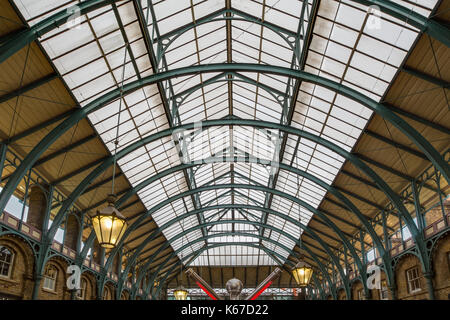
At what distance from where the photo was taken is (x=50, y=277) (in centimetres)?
2242

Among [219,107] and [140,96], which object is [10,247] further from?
[219,107]

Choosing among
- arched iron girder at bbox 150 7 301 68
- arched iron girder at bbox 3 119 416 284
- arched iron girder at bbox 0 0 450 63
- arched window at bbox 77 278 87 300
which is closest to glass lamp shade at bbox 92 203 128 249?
arched iron girder at bbox 0 0 450 63

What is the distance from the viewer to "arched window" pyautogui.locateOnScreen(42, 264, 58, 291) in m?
22.0

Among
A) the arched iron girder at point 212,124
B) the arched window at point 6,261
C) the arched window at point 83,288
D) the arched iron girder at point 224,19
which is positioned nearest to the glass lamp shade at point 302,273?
the arched iron girder at point 212,124

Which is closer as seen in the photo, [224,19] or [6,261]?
[6,261]

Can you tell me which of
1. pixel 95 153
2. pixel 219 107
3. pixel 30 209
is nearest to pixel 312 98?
pixel 219 107

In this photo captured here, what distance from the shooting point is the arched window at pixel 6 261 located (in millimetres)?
18097

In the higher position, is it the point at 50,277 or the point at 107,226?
the point at 50,277

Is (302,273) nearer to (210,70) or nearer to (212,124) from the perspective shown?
(210,70)

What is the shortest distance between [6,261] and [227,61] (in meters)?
15.8

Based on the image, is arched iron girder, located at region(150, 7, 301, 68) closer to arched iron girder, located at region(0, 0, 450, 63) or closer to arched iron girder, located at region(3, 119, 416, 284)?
arched iron girder, located at region(0, 0, 450, 63)

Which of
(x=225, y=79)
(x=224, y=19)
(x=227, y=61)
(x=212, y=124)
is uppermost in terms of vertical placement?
(x=227, y=61)

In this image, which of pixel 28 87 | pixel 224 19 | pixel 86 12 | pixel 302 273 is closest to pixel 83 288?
pixel 28 87
